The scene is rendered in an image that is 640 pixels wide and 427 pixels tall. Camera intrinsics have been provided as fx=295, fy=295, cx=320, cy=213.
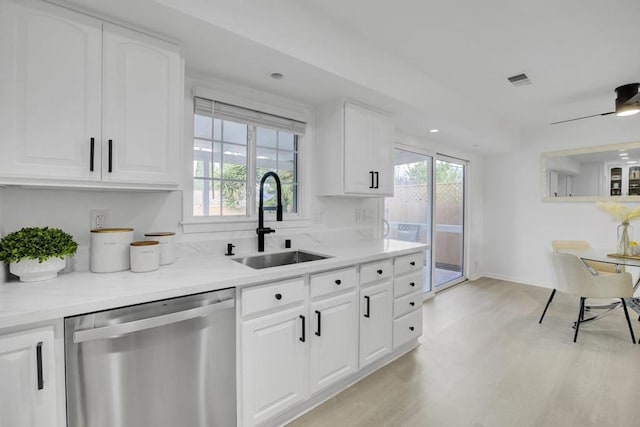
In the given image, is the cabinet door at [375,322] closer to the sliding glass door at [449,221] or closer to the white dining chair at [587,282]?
the white dining chair at [587,282]

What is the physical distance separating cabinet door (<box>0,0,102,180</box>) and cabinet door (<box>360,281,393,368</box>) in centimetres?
182

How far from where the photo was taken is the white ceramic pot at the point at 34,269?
128 cm

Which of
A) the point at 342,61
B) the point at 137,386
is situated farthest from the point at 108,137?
the point at 342,61

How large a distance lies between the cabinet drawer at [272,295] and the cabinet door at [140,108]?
757 mm

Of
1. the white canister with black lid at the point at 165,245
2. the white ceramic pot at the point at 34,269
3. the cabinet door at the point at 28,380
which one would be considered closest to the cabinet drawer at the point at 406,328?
the white canister with black lid at the point at 165,245

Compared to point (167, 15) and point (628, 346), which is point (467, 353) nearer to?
point (628, 346)

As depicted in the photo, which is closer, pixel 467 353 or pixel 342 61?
pixel 342 61

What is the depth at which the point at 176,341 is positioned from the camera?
1.35 metres

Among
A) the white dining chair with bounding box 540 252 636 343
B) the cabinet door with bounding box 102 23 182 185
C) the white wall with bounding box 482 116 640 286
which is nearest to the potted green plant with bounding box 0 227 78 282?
the cabinet door with bounding box 102 23 182 185

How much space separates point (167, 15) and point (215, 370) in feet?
5.75

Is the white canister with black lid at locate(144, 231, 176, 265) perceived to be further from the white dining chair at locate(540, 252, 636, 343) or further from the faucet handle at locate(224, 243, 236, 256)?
the white dining chair at locate(540, 252, 636, 343)

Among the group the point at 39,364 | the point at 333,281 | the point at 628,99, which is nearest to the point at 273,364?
the point at 333,281

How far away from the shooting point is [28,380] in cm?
104

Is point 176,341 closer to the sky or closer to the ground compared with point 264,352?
closer to the sky
